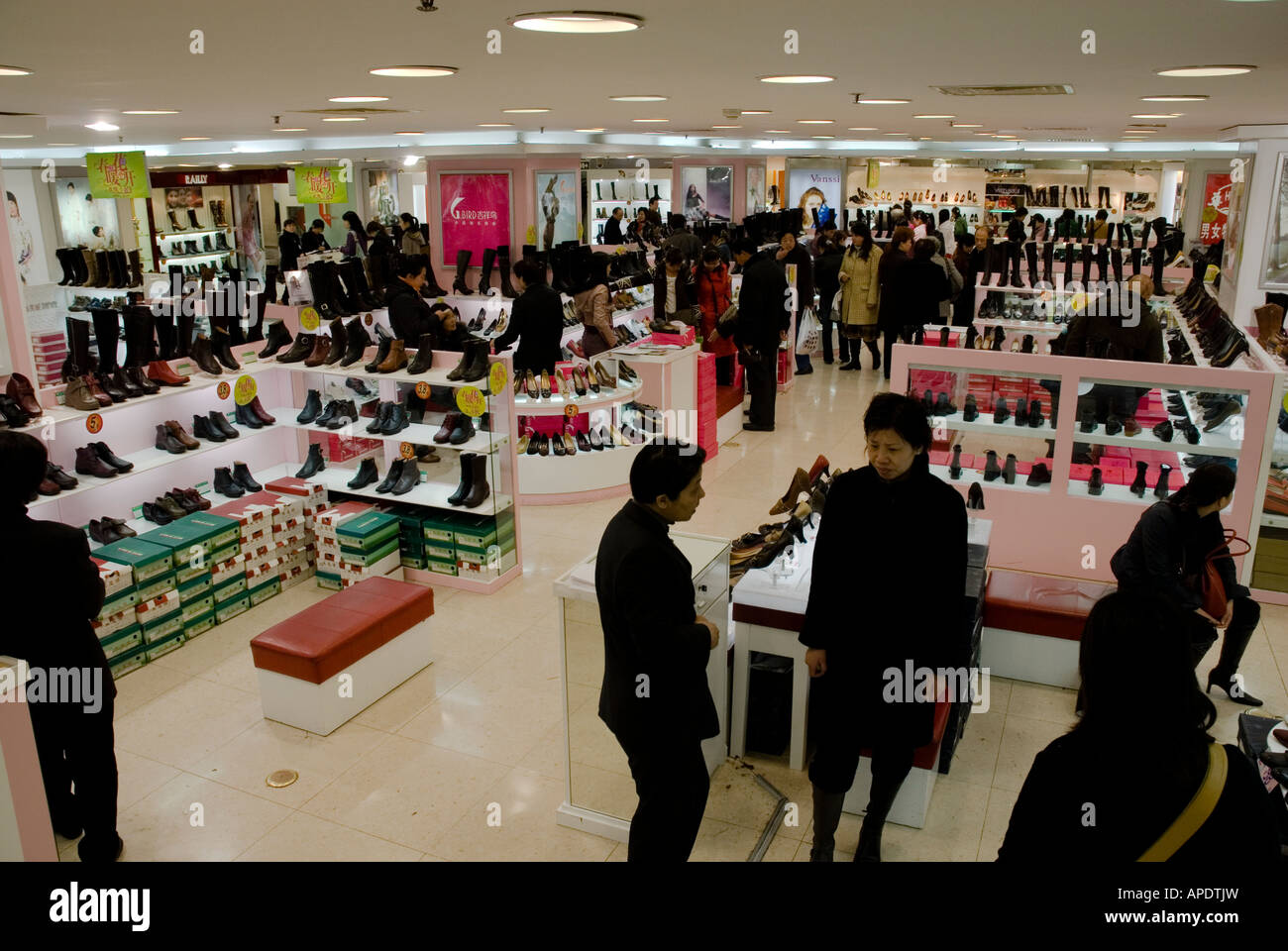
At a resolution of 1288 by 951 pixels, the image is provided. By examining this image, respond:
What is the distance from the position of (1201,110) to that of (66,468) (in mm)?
7472

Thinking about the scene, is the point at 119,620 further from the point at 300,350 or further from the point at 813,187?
the point at 813,187

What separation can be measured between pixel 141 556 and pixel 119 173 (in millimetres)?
6720

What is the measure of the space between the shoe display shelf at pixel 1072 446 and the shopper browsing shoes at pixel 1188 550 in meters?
1.66

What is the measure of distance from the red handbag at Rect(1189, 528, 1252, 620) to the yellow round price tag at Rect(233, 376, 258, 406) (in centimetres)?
543

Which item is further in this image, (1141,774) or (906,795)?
(906,795)

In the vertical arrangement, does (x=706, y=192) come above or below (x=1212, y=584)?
above

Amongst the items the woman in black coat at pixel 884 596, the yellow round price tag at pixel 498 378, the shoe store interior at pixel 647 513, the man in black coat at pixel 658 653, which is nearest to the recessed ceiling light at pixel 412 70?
the shoe store interior at pixel 647 513

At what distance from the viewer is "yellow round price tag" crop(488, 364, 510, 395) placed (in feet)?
18.7

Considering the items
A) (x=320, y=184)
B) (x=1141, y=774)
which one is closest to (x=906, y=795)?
(x=1141, y=774)

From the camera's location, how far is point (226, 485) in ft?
20.5

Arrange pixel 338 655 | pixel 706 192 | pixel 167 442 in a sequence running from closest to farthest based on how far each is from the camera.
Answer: pixel 338 655 < pixel 167 442 < pixel 706 192

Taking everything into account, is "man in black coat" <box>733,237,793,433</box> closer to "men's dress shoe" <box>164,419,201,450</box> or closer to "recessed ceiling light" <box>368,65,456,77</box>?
"men's dress shoe" <box>164,419,201,450</box>

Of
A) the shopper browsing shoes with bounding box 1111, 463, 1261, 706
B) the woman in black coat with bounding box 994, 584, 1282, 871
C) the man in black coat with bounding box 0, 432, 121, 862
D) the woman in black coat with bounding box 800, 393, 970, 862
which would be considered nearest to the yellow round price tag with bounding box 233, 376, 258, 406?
the man in black coat with bounding box 0, 432, 121, 862
